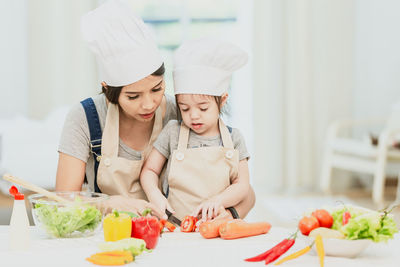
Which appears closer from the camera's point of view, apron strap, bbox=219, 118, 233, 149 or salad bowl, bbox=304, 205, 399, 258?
salad bowl, bbox=304, 205, 399, 258

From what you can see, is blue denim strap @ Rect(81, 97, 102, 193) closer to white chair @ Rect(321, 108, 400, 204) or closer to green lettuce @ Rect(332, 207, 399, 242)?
green lettuce @ Rect(332, 207, 399, 242)

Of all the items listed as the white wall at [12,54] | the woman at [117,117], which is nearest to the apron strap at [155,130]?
the woman at [117,117]

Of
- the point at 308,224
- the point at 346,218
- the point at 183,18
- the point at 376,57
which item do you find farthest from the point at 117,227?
the point at 376,57

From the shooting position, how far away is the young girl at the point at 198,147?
2.14 m

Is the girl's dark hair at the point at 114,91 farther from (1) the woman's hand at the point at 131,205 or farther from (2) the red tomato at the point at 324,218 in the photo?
(2) the red tomato at the point at 324,218

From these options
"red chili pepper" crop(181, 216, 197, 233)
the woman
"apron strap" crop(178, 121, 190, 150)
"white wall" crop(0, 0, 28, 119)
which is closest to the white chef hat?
the woman

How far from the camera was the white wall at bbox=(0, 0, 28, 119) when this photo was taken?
6.00 m

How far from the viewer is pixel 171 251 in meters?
1.61

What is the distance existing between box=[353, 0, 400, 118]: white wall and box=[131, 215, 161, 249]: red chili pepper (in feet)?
16.3

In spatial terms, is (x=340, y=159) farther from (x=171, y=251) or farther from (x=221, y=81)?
(x=171, y=251)

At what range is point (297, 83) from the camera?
614 cm

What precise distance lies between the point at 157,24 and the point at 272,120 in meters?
1.56

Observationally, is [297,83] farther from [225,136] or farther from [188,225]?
[188,225]

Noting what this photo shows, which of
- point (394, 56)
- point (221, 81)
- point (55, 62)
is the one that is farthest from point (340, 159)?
point (221, 81)
